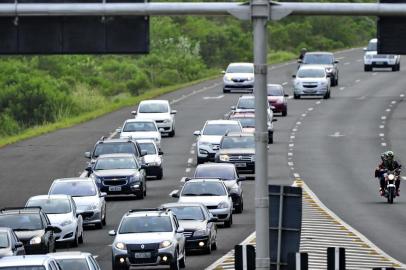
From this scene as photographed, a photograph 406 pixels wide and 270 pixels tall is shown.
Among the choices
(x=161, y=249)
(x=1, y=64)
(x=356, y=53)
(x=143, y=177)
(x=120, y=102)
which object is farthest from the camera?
(x=356, y=53)

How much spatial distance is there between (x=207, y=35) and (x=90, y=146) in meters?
72.9

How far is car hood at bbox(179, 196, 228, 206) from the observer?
4691 centimetres

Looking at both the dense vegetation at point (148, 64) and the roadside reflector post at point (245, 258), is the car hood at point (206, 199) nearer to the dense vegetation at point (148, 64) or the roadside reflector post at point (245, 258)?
the roadside reflector post at point (245, 258)

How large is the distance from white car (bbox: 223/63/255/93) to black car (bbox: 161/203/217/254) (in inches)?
2016

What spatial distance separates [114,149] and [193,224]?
63.5 feet

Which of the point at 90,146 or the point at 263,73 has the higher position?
the point at 263,73

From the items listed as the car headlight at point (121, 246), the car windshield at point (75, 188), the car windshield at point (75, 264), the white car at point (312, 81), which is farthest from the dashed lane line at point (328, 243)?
the white car at point (312, 81)

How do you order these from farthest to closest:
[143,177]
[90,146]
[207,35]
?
1. [207,35]
2. [90,146]
3. [143,177]

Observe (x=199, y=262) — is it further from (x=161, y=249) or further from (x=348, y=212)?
(x=348, y=212)

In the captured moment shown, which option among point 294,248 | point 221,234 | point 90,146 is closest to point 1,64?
point 90,146

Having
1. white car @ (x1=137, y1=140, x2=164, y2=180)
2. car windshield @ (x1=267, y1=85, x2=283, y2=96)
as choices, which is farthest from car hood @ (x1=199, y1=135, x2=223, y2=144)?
car windshield @ (x1=267, y1=85, x2=283, y2=96)

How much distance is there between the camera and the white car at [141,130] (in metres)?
67.1

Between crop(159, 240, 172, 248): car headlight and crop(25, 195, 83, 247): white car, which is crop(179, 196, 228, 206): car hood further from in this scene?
crop(159, 240, 172, 248): car headlight

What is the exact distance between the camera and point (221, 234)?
149 ft
